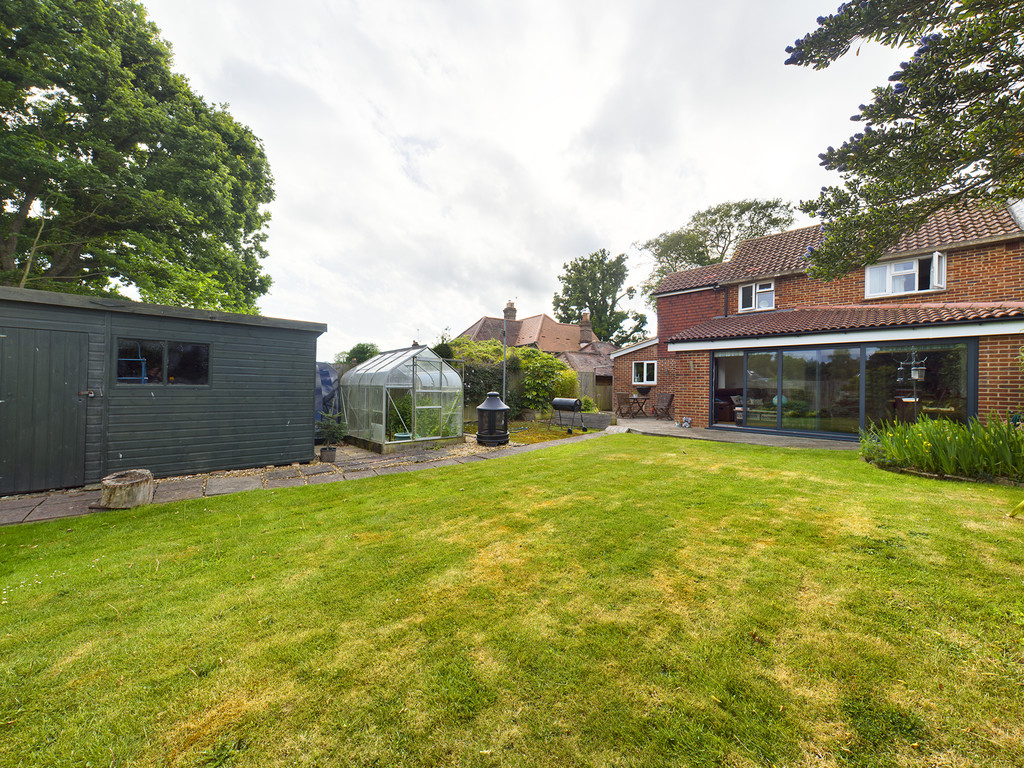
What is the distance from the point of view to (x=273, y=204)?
18.6 m

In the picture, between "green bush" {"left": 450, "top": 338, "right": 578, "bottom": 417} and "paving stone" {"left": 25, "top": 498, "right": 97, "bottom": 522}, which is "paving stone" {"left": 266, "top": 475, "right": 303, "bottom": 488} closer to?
"paving stone" {"left": 25, "top": 498, "right": 97, "bottom": 522}

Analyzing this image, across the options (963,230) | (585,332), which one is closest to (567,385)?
(963,230)

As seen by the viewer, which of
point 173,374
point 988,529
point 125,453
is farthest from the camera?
point 173,374

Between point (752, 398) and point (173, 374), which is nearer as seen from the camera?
point (173, 374)

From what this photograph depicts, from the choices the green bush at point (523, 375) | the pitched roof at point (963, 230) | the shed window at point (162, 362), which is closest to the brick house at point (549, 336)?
the green bush at point (523, 375)

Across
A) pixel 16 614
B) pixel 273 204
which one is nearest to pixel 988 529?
pixel 16 614

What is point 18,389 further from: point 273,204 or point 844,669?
point 273,204

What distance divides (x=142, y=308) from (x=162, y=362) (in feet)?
3.01

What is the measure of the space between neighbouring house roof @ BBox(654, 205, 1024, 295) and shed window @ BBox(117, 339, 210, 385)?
1271 centimetres

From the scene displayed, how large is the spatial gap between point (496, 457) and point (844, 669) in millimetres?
6798

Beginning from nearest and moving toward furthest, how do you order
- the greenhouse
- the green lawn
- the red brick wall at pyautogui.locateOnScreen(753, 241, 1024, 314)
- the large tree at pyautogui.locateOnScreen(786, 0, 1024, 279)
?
the green lawn
the large tree at pyautogui.locateOnScreen(786, 0, 1024, 279)
the greenhouse
the red brick wall at pyautogui.locateOnScreen(753, 241, 1024, 314)

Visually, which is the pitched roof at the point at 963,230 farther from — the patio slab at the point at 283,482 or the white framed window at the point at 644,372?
the patio slab at the point at 283,482

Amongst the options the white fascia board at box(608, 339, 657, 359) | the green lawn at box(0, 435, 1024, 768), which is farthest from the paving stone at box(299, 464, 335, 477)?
the white fascia board at box(608, 339, 657, 359)

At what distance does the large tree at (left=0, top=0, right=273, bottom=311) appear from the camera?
36.8 feet
